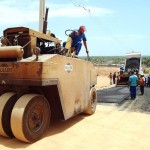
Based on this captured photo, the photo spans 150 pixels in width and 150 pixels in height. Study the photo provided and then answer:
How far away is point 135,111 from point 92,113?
5.94 ft

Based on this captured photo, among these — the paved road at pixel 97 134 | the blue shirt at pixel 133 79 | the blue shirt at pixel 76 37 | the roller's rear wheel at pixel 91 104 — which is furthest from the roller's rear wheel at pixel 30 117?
the blue shirt at pixel 133 79

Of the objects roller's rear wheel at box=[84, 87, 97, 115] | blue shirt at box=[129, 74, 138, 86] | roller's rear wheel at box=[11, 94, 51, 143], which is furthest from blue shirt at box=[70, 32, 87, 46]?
blue shirt at box=[129, 74, 138, 86]

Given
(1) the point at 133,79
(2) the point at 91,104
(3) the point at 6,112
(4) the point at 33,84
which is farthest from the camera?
(1) the point at 133,79

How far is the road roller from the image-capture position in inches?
235

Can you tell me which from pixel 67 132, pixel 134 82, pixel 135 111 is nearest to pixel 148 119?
pixel 135 111

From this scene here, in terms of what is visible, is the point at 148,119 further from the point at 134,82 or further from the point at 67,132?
the point at 134,82

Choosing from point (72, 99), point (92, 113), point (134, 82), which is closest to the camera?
point (72, 99)

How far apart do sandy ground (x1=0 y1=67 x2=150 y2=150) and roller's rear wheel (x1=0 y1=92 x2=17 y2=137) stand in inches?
7.6

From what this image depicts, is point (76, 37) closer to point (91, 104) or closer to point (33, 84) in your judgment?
point (91, 104)

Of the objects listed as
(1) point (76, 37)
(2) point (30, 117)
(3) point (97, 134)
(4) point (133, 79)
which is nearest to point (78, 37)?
(1) point (76, 37)

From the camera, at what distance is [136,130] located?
24.4 feet

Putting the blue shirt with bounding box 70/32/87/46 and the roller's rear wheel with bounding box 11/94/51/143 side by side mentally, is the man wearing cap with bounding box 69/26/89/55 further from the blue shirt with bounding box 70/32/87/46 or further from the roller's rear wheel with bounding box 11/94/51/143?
the roller's rear wheel with bounding box 11/94/51/143

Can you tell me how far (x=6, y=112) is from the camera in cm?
631

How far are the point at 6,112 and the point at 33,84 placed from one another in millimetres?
952
